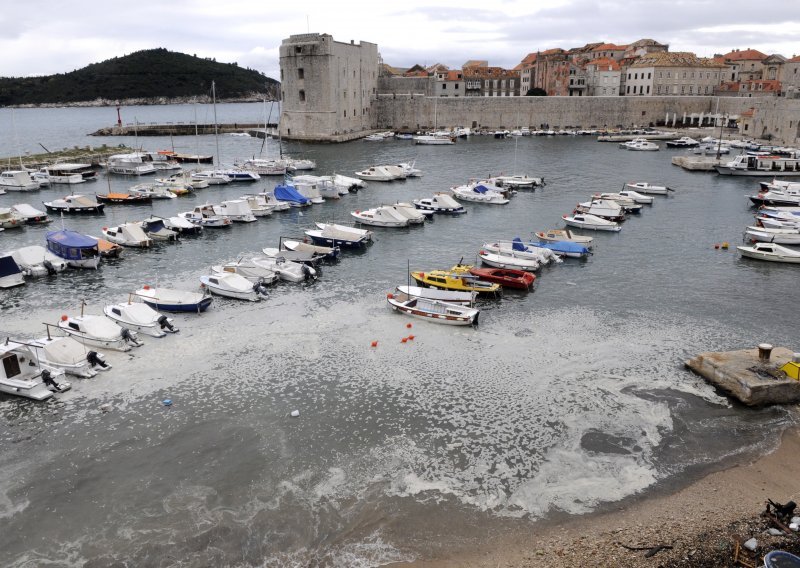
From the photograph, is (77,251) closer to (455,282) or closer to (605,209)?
(455,282)

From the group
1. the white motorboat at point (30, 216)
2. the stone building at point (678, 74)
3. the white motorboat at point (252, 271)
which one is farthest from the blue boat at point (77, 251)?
Result: the stone building at point (678, 74)

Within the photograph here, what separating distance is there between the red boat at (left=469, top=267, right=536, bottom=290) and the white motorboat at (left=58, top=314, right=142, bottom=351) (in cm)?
1389

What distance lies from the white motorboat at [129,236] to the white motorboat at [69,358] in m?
14.7

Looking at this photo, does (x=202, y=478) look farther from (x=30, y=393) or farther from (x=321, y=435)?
(x=30, y=393)

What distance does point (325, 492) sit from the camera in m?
13.5

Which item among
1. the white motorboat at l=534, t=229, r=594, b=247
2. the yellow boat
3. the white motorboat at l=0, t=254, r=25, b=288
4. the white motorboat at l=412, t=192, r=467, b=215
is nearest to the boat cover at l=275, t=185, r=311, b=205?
the white motorboat at l=412, t=192, r=467, b=215

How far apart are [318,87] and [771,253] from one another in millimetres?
62408

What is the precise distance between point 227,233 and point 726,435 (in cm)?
2872

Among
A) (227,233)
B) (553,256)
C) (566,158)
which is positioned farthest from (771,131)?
(227,233)

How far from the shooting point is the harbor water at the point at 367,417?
41.1 feet

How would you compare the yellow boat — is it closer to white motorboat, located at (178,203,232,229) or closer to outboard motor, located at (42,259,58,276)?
white motorboat, located at (178,203,232,229)

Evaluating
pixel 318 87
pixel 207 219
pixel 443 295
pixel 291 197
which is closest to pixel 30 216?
pixel 207 219

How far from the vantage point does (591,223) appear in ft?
123

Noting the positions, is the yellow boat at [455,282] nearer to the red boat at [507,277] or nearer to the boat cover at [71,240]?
the red boat at [507,277]
